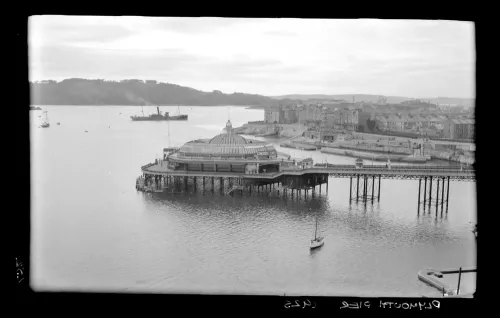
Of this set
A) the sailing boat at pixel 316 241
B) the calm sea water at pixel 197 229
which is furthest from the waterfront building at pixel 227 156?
the sailing boat at pixel 316 241

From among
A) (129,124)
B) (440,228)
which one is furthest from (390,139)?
(129,124)

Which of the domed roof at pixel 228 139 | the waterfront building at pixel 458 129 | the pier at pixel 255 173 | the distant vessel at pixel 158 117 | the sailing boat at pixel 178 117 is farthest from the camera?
the pier at pixel 255 173

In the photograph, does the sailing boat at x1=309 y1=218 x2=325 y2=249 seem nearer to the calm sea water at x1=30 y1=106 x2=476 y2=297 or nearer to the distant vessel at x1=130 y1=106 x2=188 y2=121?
the calm sea water at x1=30 y1=106 x2=476 y2=297

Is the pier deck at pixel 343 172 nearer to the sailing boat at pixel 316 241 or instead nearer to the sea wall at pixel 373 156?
the sea wall at pixel 373 156

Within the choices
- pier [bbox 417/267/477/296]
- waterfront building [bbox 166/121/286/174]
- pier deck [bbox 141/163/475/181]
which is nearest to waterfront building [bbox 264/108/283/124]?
waterfront building [bbox 166/121/286/174]

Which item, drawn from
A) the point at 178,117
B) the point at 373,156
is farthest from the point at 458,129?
the point at 178,117
